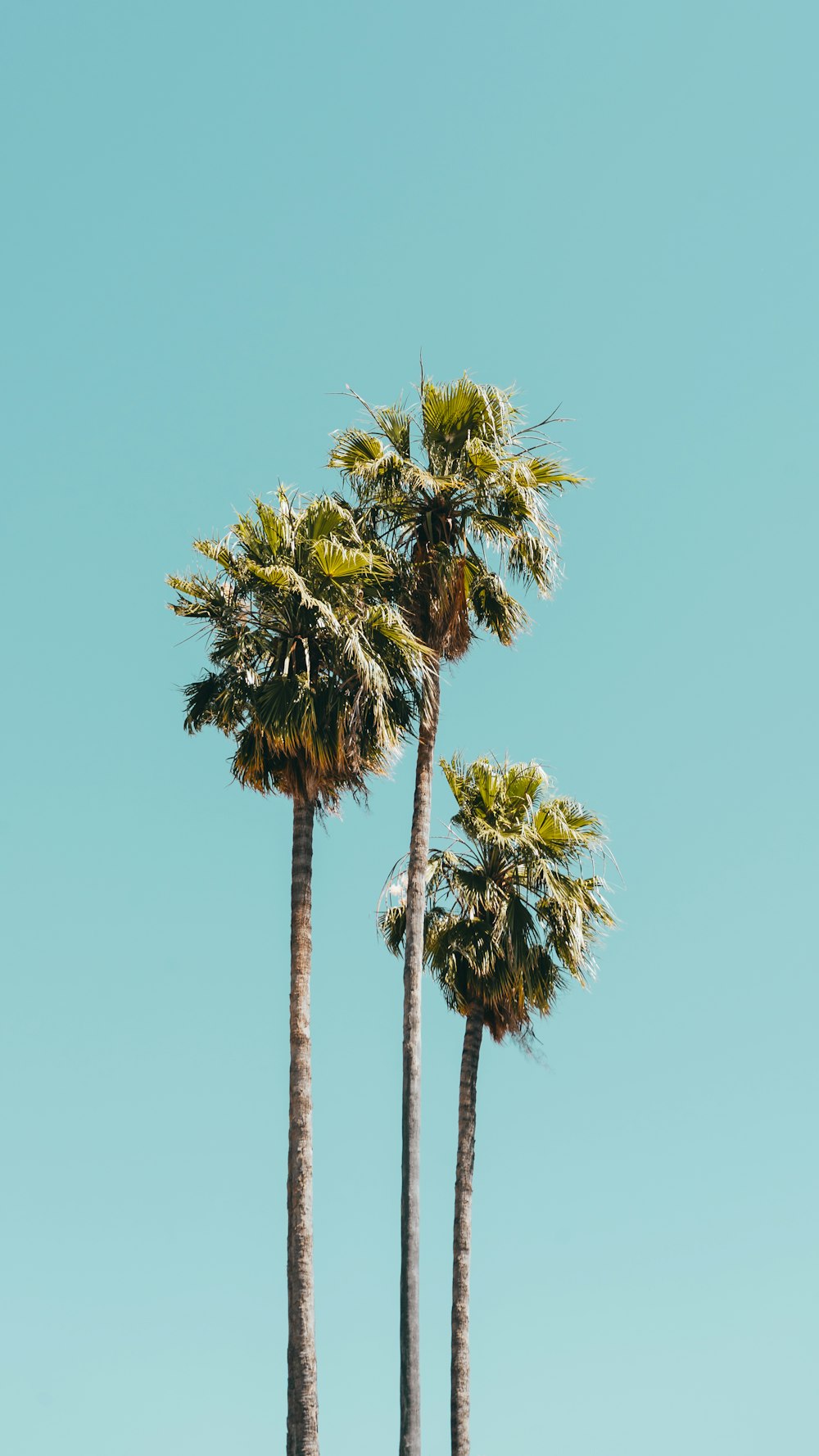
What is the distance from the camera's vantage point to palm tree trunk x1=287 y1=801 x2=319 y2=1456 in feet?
55.2

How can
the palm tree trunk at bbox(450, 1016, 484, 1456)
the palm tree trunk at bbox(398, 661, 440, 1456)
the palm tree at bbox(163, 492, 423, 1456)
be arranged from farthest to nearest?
the palm tree trunk at bbox(450, 1016, 484, 1456) < the palm tree at bbox(163, 492, 423, 1456) < the palm tree trunk at bbox(398, 661, 440, 1456)

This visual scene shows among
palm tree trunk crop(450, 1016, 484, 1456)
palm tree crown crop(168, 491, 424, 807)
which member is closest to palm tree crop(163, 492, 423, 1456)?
palm tree crown crop(168, 491, 424, 807)

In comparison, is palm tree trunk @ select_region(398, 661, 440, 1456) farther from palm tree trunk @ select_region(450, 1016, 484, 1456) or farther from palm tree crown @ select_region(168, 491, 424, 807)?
palm tree trunk @ select_region(450, 1016, 484, 1456)

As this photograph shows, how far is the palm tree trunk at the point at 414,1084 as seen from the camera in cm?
1669

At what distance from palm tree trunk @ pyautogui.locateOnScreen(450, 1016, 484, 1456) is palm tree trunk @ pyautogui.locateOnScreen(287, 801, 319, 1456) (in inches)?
224

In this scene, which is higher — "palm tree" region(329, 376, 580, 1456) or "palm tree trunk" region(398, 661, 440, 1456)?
"palm tree" region(329, 376, 580, 1456)

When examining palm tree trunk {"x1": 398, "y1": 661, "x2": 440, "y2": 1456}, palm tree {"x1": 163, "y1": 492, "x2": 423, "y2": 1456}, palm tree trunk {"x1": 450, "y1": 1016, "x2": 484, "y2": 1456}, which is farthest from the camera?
palm tree trunk {"x1": 450, "y1": 1016, "x2": 484, "y2": 1456}

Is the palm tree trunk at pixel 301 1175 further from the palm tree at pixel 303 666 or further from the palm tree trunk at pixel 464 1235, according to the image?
the palm tree trunk at pixel 464 1235

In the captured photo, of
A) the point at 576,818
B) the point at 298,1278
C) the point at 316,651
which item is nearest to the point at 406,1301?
the point at 298,1278

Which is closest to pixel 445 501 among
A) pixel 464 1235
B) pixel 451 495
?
pixel 451 495

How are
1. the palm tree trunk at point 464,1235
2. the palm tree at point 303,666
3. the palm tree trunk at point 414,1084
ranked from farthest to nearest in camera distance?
the palm tree trunk at point 464,1235
the palm tree at point 303,666
the palm tree trunk at point 414,1084

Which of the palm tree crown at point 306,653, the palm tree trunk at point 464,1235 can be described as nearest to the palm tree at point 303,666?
the palm tree crown at point 306,653

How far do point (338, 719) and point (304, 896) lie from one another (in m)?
2.15

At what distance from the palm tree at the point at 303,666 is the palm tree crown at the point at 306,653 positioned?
1 cm
